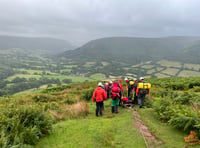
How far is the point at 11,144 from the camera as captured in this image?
5996 mm

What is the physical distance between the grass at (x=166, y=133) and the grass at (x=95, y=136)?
874mm

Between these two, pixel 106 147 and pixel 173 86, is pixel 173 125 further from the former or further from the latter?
pixel 173 86

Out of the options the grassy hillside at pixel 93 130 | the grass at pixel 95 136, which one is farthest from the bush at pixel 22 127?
the grass at pixel 95 136

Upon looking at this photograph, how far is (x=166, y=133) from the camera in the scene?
740 centimetres

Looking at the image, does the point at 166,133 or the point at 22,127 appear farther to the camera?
the point at 166,133

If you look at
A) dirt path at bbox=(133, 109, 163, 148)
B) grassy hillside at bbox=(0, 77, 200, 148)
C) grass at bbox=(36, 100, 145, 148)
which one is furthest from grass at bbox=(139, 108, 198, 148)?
grass at bbox=(36, 100, 145, 148)

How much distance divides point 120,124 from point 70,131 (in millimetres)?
2583

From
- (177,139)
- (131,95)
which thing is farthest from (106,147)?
(131,95)

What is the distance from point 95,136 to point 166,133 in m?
3.15

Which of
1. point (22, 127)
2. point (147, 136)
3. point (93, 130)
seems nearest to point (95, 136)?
point (93, 130)

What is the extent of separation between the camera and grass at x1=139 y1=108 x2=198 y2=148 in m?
6.35

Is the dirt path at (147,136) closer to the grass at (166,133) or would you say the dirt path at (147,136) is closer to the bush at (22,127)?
the grass at (166,133)

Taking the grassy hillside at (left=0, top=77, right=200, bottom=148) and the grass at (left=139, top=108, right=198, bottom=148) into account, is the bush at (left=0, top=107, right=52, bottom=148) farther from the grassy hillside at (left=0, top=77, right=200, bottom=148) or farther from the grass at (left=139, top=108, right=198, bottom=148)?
the grass at (left=139, top=108, right=198, bottom=148)

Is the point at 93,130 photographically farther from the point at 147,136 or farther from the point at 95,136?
the point at 147,136
